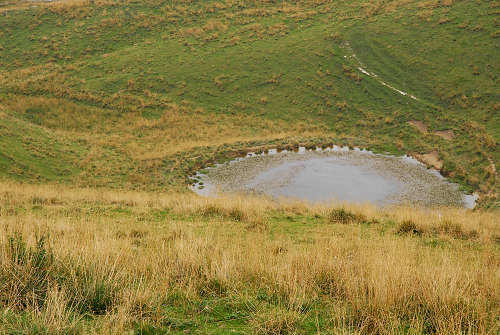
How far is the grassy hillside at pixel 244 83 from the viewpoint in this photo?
29.6m

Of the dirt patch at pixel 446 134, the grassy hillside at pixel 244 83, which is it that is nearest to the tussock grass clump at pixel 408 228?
the grassy hillside at pixel 244 83

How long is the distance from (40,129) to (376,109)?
95.3 feet

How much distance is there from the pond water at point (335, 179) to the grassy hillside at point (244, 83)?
1679 millimetres

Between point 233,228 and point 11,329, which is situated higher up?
point 11,329

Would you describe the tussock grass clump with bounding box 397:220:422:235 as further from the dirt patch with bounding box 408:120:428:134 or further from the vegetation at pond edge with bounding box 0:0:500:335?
the dirt patch with bounding box 408:120:428:134

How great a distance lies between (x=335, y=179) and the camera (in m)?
25.4

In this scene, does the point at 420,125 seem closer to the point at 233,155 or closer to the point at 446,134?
the point at 446,134

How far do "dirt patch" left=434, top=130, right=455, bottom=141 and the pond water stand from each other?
14.2 feet

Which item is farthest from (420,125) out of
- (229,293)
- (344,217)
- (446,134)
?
(229,293)

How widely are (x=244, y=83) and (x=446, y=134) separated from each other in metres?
20.3

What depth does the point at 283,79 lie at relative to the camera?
4150 centimetres

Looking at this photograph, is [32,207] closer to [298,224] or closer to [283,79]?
[298,224]

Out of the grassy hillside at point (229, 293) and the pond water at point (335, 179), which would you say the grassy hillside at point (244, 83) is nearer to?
the pond water at point (335, 179)

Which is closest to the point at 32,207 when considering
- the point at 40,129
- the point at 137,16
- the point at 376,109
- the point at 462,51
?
the point at 40,129
